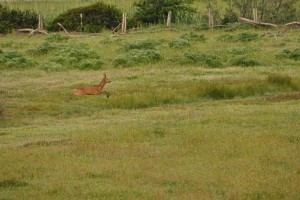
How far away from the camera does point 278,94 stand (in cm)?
2225

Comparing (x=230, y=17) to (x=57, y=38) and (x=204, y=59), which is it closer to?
(x=57, y=38)

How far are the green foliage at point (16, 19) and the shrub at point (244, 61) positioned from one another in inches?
802

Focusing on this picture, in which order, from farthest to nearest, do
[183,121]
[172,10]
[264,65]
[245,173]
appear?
[172,10]
[264,65]
[183,121]
[245,173]

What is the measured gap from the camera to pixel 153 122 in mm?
17016

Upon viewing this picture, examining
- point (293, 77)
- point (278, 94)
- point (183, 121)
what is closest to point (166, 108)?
point (183, 121)

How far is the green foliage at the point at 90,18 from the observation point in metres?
45.4

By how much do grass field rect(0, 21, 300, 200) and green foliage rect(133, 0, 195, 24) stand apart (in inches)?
557

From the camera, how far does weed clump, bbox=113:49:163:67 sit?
94.4 ft

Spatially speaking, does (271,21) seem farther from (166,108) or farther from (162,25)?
(166,108)

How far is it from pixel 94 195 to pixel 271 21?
3757 cm

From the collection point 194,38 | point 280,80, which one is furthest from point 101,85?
point 194,38

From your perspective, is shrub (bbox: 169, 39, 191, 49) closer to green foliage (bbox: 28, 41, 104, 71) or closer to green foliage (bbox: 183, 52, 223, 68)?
green foliage (bbox: 183, 52, 223, 68)

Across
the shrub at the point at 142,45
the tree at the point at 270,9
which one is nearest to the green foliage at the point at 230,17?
the tree at the point at 270,9

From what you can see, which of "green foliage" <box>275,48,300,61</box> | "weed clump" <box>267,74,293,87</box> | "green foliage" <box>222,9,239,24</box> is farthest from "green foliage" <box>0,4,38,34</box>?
"weed clump" <box>267,74,293,87</box>
